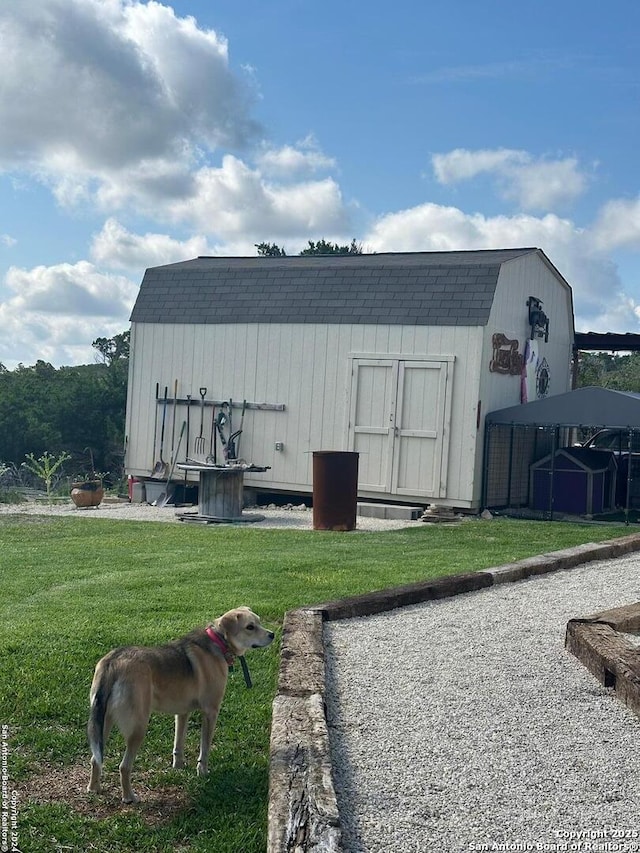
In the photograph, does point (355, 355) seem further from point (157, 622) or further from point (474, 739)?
point (474, 739)

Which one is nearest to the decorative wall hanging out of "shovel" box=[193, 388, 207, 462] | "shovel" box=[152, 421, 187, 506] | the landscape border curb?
"shovel" box=[193, 388, 207, 462]

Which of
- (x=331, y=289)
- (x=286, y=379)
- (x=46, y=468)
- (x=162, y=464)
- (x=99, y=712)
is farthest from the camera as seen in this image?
(x=46, y=468)

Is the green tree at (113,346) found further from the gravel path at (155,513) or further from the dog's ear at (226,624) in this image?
the dog's ear at (226,624)

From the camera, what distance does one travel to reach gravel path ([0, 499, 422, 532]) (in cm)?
1530

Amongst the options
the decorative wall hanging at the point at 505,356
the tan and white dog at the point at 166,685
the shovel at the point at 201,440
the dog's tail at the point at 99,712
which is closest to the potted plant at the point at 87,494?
the shovel at the point at 201,440

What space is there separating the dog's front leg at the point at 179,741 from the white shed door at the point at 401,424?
1243 cm

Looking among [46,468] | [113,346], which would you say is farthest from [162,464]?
[113,346]

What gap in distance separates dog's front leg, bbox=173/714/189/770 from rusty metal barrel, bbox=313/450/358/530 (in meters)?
9.94

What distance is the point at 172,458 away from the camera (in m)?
19.1

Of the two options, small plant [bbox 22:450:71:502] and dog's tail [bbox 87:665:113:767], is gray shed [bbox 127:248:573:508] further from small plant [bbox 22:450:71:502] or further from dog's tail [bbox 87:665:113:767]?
dog's tail [bbox 87:665:113:767]

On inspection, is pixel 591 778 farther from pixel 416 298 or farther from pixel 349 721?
pixel 416 298

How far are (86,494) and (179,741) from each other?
13888mm

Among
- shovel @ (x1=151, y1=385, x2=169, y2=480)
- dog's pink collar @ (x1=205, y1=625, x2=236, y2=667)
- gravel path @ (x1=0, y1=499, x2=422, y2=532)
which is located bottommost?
gravel path @ (x1=0, y1=499, x2=422, y2=532)

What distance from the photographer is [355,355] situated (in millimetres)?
17312
